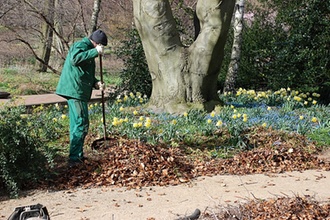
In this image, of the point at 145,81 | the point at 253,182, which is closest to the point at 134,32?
the point at 145,81

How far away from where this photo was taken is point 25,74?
63.7ft

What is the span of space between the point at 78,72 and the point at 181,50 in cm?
370

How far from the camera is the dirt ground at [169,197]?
15.4 ft

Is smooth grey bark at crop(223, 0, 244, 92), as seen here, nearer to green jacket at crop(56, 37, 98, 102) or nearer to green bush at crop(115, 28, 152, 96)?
green bush at crop(115, 28, 152, 96)

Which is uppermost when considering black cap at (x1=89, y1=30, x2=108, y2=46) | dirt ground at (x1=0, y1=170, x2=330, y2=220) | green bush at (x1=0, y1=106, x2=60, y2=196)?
black cap at (x1=89, y1=30, x2=108, y2=46)

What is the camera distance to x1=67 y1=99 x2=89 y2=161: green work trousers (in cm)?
595

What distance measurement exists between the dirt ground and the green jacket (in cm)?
124

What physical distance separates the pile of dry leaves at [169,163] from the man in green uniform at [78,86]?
33cm

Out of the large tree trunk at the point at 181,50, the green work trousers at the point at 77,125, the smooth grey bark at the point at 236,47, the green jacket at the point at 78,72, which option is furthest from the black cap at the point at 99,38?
the smooth grey bark at the point at 236,47

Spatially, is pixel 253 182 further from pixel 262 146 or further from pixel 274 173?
pixel 262 146

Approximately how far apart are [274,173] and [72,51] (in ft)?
9.74

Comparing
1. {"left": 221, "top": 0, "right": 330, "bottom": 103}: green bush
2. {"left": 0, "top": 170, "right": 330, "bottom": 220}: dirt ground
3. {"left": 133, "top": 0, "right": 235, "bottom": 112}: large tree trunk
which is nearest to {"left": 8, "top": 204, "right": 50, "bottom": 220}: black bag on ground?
{"left": 0, "top": 170, "right": 330, "bottom": 220}: dirt ground

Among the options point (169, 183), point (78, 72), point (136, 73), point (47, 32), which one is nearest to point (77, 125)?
point (78, 72)

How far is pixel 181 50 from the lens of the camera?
9312mm
